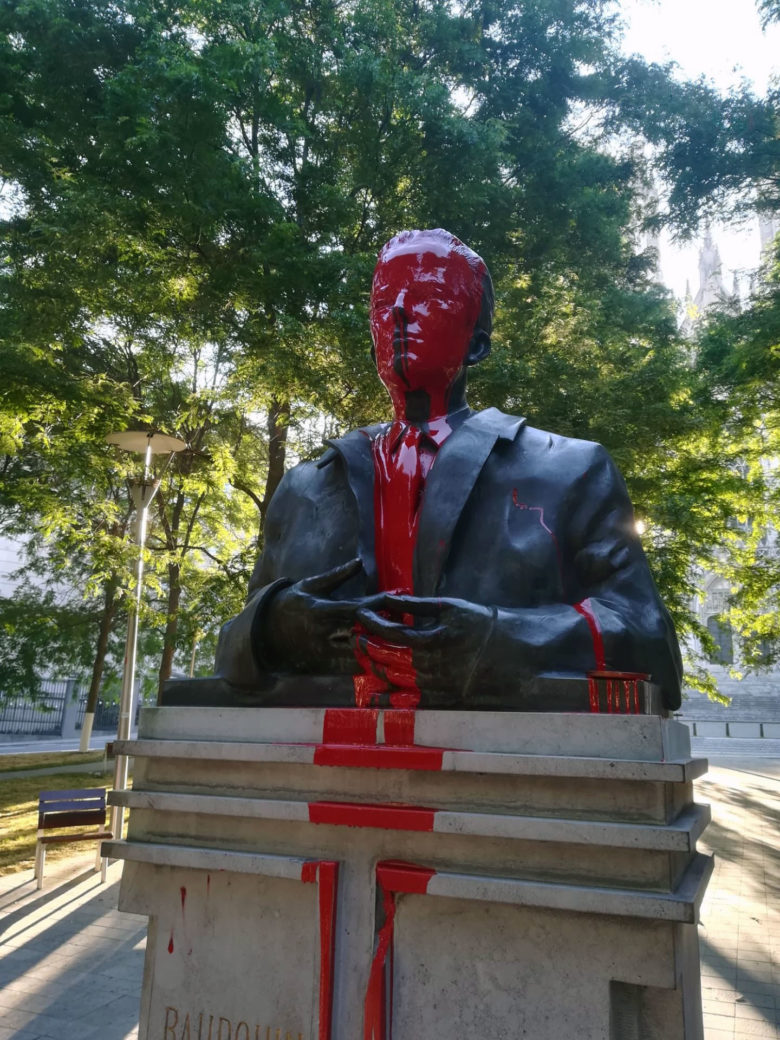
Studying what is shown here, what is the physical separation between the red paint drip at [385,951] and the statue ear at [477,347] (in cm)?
198

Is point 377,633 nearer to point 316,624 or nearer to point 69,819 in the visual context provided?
point 316,624

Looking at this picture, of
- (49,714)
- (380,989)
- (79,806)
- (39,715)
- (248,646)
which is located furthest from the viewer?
(49,714)

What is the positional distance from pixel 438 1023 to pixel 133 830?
46.1 inches

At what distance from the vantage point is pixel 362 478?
3168 mm

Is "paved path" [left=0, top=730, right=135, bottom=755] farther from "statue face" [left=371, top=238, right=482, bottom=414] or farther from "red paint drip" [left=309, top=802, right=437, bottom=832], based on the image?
"red paint drip" [left=309, top=802, right=437, bottom=832]

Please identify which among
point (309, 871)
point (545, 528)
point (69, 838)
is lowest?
point (69, 838)

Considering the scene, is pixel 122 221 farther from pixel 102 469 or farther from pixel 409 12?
pixel 409 12

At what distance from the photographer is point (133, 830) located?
9.09 feet

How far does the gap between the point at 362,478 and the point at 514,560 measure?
70 centimetres

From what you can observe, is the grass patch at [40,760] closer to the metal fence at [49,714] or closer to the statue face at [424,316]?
the metal fence at [49,714]

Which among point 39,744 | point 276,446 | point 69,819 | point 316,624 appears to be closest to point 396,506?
point 316,624

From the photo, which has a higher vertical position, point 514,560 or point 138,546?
point 138,546

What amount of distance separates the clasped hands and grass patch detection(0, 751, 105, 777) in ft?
52.8

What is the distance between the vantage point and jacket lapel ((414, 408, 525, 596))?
2836 mm
